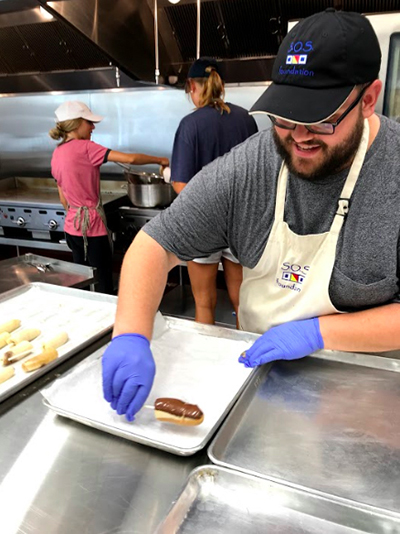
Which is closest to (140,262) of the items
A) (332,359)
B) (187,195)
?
(187,195)

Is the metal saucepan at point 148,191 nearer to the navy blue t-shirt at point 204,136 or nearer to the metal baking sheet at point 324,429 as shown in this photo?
the navy blue t-shirt at point 204,136

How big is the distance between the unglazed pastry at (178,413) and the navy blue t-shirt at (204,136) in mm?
1873

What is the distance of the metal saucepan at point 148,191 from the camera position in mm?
3279

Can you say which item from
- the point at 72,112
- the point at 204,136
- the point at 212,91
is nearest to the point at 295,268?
the point at 204,136

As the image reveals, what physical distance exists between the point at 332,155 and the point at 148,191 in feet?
7.82

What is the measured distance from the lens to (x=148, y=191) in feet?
10.8

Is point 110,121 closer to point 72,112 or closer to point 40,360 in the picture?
point 72,112

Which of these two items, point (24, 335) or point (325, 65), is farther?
point (24, 335)

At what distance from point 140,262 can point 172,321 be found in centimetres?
23

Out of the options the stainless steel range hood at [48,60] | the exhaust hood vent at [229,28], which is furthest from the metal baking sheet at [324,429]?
the stainless steel range hood at [48,60]

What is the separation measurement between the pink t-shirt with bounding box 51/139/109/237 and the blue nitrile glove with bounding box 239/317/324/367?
234 cm

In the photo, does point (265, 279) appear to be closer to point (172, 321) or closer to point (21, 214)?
point (172, 321)

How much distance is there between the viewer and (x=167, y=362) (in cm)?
115

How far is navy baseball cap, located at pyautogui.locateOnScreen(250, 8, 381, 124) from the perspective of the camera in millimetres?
883
